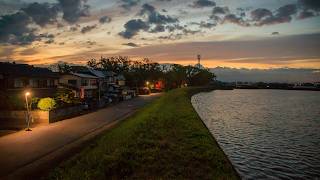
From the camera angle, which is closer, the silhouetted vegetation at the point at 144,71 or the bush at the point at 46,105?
the bush at the point at 46,105

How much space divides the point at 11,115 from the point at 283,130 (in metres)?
33.4

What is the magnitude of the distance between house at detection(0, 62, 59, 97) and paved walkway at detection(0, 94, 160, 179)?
15668mm

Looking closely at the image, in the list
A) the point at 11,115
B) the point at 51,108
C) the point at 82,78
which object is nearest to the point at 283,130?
the point at 51,108

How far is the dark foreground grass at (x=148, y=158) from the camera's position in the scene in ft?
55.4

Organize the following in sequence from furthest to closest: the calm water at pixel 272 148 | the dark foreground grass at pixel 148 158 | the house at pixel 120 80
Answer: the house at pixel 120 80, the calm water at pixel 272 148, the dark foreground grass at pixel 148 158

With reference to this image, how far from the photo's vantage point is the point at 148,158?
20000mm

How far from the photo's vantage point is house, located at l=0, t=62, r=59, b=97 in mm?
45938

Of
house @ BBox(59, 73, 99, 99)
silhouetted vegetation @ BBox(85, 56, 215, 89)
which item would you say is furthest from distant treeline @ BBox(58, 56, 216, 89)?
house @ BBox(59, 73, 99, 99)

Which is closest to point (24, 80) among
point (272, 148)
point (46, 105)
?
point (46, 105)

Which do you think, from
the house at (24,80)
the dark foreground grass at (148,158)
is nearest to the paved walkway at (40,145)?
the dark foreground grass at (148,158)

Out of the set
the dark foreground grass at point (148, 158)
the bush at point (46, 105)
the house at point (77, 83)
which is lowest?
the dark foreground grass at point (148, 158)

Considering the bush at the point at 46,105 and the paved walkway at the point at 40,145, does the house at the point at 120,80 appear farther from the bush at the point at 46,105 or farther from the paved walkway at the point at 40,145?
the paved walkway at the point at 40,145

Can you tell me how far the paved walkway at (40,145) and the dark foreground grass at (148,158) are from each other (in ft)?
5.05

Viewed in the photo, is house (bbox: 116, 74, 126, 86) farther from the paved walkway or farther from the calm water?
→ the paved walkway
